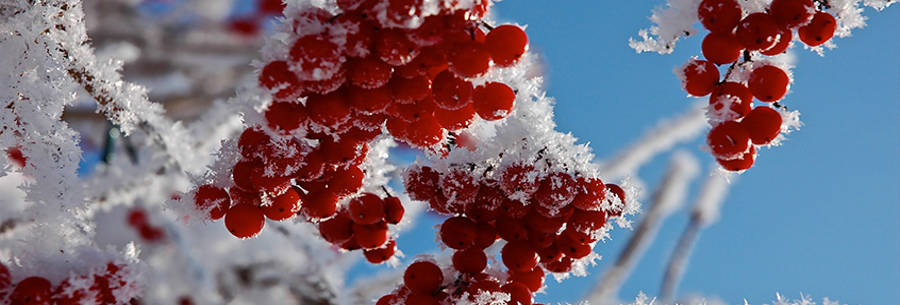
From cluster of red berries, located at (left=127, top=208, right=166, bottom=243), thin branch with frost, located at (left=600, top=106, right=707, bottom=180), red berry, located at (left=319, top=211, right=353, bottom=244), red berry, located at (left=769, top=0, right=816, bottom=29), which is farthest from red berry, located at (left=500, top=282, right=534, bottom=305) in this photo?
cluster of red berries, located at (left=127, top=208, right=166, bottom=243)

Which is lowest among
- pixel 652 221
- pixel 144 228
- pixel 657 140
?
pixel 652 221

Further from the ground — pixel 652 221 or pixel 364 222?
pixel 652 221

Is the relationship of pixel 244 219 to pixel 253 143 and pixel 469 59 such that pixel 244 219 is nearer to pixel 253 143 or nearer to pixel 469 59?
pixel 253 143

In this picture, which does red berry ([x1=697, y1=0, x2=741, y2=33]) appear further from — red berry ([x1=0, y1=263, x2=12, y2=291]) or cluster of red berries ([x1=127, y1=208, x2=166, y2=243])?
cluster of red berries ([x1=127, y1=208, x2=166, y2=243])

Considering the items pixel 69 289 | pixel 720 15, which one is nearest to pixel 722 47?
pixel 720 15

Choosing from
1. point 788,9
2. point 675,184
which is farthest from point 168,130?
point 675,184

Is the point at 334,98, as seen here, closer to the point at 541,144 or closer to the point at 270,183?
the point at 270,183
